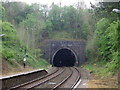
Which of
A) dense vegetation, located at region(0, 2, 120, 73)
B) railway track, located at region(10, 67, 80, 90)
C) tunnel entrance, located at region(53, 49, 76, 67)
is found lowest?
tunnel entrance, located at region(53, 49, 76, 67)

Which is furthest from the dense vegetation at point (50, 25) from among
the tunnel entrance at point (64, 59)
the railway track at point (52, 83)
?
the railway track at point (52, 83)

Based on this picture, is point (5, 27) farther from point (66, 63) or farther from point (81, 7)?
point (81, 7)

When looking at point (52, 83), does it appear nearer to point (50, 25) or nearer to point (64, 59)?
point (50, 25)

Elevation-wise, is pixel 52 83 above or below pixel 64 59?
above

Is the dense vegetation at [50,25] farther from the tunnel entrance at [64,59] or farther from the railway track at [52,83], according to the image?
the railway track at [52,83]

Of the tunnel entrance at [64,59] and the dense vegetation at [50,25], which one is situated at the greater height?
the dense vegetation at [50,25]

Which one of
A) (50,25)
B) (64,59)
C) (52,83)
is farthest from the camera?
(64,59)

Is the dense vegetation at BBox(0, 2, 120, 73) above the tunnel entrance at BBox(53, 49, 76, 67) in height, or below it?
above

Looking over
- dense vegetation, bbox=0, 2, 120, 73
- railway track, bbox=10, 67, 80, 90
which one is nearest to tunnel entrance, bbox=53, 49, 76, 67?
dense vegetation, bbox=0, 2, 120, 73

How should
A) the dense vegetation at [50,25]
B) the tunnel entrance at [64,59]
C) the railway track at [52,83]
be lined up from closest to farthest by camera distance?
the railway track at [52,83] < the dense vegetation at [50,25] < the tunnel entrance at [64,59]

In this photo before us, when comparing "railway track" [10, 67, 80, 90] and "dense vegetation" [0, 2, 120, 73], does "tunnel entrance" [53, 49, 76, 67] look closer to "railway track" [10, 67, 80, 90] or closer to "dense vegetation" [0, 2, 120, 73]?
"dense vegetation" [0, 2, 120, 73]

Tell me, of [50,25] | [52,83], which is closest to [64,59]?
[50,25]

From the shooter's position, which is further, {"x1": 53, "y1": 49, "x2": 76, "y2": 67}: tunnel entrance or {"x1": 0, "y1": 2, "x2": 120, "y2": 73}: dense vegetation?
{"x1": 53, "y1": 49, "x2": 76, "y2": 67}: tunnel entrance

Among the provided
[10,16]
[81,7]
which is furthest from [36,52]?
[81,7]
